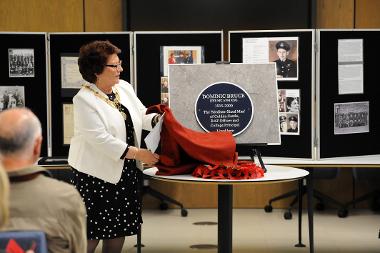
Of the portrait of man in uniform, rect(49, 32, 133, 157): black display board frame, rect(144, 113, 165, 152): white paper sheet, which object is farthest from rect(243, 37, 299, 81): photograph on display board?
rect(144, 113, 165, 152): white paper sheet

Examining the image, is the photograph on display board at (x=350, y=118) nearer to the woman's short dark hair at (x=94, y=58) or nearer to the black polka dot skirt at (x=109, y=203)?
the black polka dot skirt at (x=109, y=203)

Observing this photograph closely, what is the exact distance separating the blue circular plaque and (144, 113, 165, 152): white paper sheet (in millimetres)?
363

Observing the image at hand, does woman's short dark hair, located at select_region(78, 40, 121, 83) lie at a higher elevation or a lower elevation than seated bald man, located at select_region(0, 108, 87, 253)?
higher

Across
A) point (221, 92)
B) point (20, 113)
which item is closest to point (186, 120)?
point (221, 92)

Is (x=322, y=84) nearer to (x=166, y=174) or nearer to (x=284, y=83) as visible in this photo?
(x=284, y=83)

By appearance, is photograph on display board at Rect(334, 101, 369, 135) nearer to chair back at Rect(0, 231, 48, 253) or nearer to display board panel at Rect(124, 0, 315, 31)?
display board panel at Rect(124, 0, 315, 31)

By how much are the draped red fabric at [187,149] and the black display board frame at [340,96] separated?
1493 mm

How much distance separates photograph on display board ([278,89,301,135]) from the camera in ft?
17.4

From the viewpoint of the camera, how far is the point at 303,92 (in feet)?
17.5

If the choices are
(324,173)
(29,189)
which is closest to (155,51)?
(324,173)

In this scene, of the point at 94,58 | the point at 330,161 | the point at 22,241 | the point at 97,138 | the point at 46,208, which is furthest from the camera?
the point at 330,161

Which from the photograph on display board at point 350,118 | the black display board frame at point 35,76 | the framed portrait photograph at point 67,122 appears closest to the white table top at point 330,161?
the photograph on display board at point 350,118

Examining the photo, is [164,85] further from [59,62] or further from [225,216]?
[225,216]

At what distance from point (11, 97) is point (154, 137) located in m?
1.98
